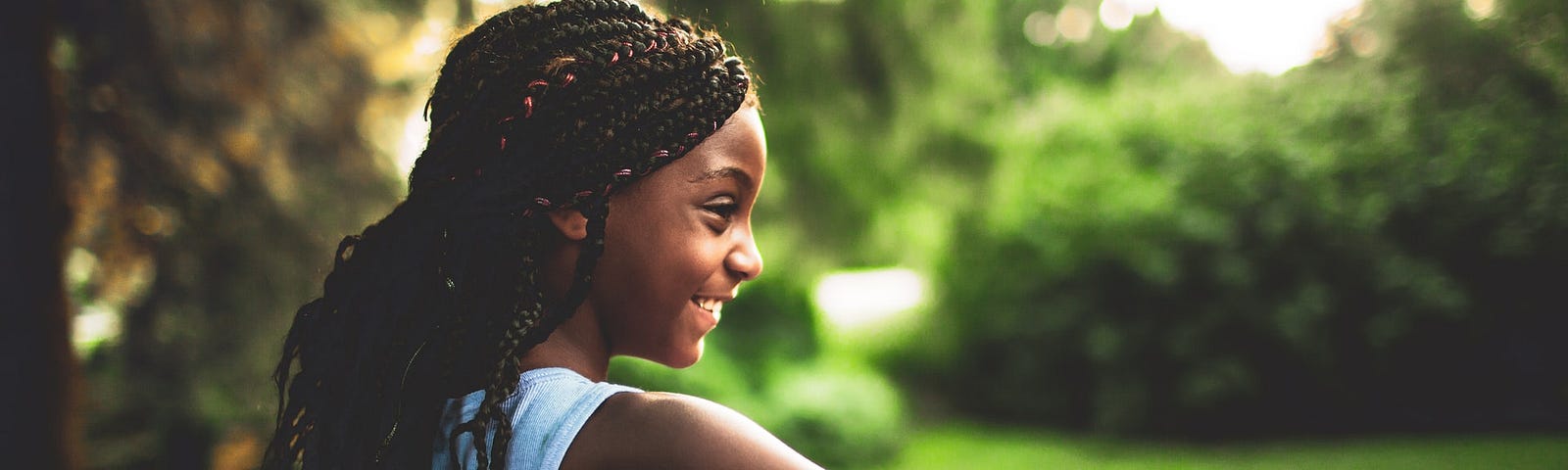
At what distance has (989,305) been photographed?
39.7 ft

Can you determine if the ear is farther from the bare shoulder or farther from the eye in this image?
the bare shoulder

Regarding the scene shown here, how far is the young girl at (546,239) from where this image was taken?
1.49 m

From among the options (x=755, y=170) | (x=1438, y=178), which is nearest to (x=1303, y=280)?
(x=1438, y=178)

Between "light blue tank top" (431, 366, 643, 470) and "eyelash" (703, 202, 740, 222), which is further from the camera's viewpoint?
"eyelash" (703, 202, 740, 222)

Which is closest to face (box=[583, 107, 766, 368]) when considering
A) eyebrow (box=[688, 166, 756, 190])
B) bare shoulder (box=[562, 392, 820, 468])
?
eyebrow (box=[688, 166, 756, 190])

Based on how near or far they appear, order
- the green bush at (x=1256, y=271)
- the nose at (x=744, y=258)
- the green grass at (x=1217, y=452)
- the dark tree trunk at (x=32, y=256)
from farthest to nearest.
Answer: the green grass at (x=1217, y=452)
the green bush at (x=1256, y=271)
the dark tree trunk at (x=32, y=256)
the nose at (x=744, y=258)

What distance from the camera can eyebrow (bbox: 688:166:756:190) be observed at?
1537 mm

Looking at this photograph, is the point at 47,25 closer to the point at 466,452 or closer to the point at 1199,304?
the point at 466,452

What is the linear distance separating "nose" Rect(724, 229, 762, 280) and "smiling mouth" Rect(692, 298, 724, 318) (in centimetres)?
6

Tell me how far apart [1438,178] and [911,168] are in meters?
4.02

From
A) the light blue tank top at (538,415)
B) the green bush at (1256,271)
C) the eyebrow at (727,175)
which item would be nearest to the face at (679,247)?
the eyebrow at (727,175)

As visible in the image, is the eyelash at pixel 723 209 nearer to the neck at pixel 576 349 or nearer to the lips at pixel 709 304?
the lips at pixel 709 304

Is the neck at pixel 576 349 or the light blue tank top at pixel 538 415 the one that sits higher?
the neck at pixel 576 349

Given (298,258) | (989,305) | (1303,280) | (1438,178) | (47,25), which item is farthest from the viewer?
(989,305)
